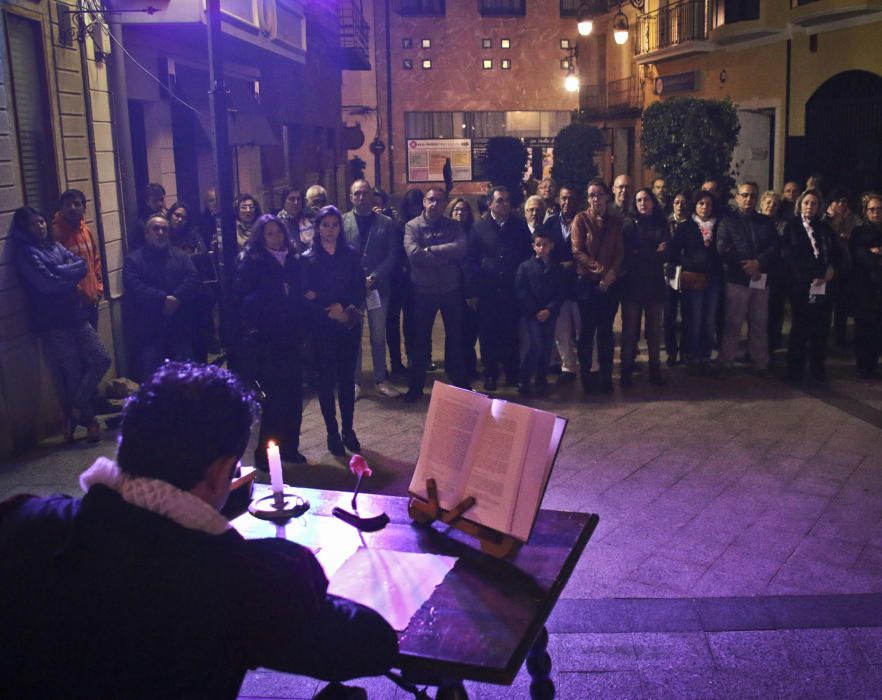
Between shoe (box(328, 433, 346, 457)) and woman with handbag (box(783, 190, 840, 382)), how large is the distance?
4.51m

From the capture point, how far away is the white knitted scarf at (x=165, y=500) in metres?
2.25

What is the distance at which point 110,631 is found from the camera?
215cm

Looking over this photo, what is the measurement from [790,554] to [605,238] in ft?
13.8

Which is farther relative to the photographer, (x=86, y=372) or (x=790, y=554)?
(x=86, y=372)

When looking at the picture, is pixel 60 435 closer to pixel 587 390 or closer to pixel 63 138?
pixel 63 138

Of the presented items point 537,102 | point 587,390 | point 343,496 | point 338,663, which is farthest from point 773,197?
point 537,102

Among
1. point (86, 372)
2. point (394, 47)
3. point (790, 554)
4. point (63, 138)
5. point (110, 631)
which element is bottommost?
point (790, 554)

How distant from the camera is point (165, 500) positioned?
2.25 meters

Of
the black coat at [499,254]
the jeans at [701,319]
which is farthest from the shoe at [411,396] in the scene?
the jeans at [701,319]

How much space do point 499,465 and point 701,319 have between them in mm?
6872

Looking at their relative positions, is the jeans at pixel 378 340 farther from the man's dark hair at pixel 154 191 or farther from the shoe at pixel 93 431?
the man's dark hair at pixel 154 191

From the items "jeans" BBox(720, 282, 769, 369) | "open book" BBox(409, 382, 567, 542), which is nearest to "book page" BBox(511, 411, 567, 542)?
"open book" BBox(409, 382, 567, 542)

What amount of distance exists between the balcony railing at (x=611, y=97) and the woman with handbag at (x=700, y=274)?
22311mm

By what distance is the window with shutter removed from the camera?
27.0 feet
